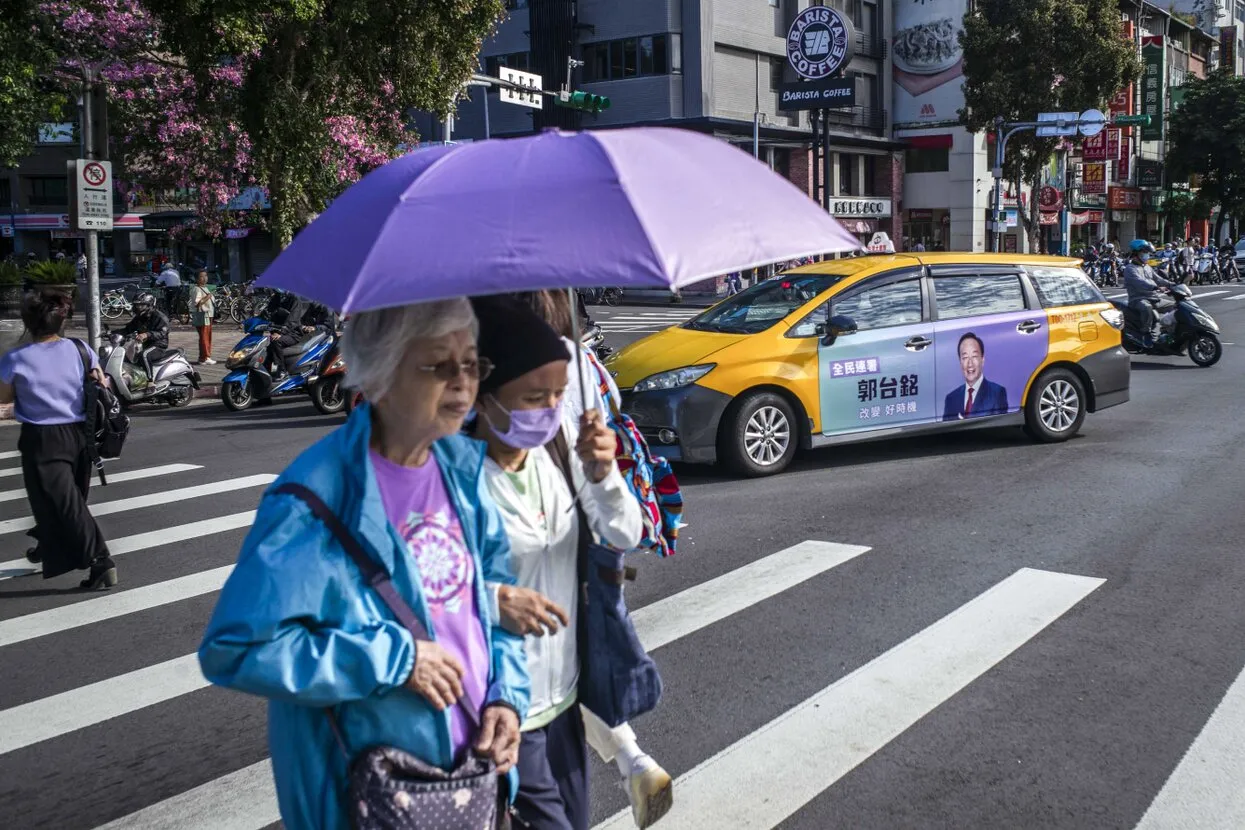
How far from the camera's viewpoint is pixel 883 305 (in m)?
9.33

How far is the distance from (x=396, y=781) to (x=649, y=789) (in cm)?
113

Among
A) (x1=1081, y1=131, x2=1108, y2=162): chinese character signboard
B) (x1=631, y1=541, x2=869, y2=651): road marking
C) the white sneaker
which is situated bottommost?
(x1=631, y1=541, x2=869, y2=651): road marking

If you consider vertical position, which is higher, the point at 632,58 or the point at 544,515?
the point at 632,58

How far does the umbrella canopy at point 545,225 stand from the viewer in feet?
6.41

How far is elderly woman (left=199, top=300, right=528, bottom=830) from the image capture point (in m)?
1.87

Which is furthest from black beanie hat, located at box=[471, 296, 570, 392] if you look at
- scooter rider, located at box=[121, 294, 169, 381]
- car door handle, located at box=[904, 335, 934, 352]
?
scooter rider, located at box=[121, 294, 169, 381]

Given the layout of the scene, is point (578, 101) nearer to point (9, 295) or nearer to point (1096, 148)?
point (9, 295)

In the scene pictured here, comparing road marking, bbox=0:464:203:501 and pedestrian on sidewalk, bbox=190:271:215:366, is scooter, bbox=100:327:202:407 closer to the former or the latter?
pedestrian on sidewalk, bbox=190:271:215:366

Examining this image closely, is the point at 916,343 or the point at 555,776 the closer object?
the point at 555,776

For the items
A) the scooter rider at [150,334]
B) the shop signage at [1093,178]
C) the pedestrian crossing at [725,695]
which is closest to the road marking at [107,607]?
the pedestrian crossing at [725,695]

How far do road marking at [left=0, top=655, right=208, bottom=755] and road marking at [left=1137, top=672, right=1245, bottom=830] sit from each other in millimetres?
3490

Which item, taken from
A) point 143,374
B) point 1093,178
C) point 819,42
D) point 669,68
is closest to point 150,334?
point 143,374

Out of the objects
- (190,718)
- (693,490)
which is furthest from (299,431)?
(190,718)

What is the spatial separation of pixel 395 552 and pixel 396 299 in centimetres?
42
